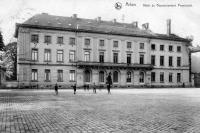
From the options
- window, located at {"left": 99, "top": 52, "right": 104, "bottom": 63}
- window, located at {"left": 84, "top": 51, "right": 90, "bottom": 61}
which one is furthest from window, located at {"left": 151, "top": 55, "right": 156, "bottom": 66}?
window, located at {"left": 84, "top": 51, "right": 90, "bottom": 61}

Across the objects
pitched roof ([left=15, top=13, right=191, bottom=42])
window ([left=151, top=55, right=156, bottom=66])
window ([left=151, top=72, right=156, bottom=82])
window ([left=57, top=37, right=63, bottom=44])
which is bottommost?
window ([left=151, top=72, right=156, bottom=82])

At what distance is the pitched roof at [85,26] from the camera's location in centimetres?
4138

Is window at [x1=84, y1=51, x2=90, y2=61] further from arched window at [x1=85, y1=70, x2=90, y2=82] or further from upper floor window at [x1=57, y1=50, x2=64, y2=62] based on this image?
upper floor window at [x1=57, y1=50, x2=64, y2=62]

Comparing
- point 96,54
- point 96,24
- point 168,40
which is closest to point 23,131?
point 96,54

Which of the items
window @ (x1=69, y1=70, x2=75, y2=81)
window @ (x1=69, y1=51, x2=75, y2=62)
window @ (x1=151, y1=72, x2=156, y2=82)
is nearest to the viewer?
window @ (x1=69, y1=70, x2=75, y2=81)

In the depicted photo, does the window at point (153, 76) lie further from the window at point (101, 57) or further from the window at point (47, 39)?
the window at point (47, 39)

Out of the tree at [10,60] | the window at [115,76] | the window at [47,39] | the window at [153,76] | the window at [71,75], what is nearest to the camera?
the window at [47,39]

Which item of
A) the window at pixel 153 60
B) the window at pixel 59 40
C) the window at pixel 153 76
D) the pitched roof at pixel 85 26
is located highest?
the pitched roof at pixel 85 26

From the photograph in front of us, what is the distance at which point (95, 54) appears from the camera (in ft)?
146

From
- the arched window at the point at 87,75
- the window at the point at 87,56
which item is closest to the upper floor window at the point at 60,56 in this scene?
the window at the point at 87,56

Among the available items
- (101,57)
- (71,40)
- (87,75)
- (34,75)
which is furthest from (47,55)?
(101,57)

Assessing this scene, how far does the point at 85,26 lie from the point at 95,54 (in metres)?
5.25

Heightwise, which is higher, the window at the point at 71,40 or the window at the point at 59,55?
the window at the point at 71,40

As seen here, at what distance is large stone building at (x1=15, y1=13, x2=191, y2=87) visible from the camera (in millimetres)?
40531
